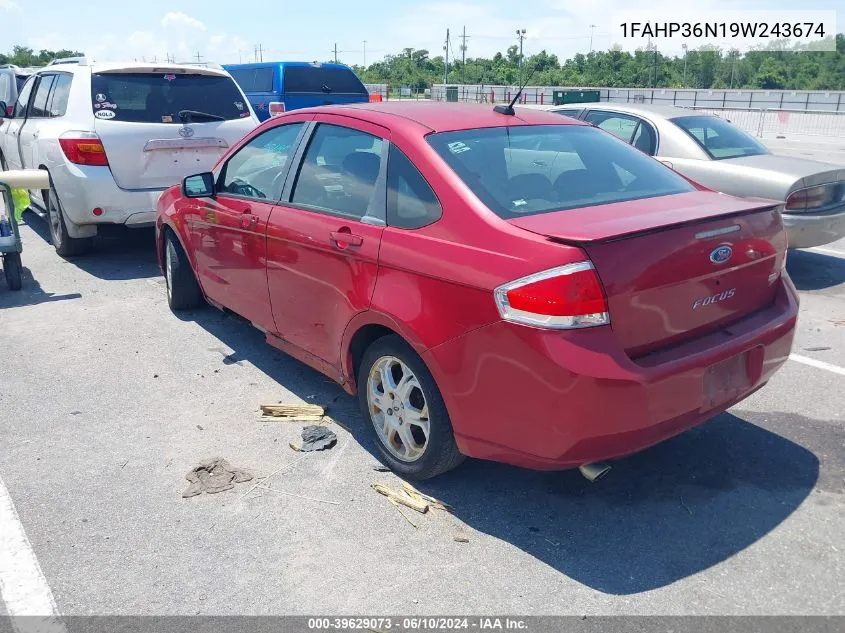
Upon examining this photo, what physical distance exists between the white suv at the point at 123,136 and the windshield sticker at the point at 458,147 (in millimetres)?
4701

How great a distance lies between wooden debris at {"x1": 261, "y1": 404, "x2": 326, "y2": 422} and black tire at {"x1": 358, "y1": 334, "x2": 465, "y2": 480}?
73 cm

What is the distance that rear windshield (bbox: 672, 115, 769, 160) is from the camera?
7410mm

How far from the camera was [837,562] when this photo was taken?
3004 mm

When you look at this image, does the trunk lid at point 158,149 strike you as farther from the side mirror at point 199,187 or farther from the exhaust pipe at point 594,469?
the exhaust pipe at point 594,469

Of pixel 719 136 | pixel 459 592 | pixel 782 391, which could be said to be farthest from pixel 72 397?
pixel 719 136

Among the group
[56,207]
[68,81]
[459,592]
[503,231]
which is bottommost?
[459,592]

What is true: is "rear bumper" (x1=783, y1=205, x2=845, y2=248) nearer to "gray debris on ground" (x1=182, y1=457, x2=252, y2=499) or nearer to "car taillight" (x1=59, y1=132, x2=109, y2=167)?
"gray debris on ground" (x1=182, y1=457, x2=252, y2=499)

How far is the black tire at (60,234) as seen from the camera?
7777 millimetres

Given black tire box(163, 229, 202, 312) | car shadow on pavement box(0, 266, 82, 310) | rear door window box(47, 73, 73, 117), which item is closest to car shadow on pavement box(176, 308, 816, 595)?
black tire box(163, 229, 202, 312)

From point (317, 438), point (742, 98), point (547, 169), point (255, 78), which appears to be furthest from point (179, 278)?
point (742, 98)

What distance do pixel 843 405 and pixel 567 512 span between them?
2.22 m

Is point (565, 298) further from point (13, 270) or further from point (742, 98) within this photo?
point (742, 98)

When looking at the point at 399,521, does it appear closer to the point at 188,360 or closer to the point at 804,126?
the point at 188,360

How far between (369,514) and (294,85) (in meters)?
13.0
